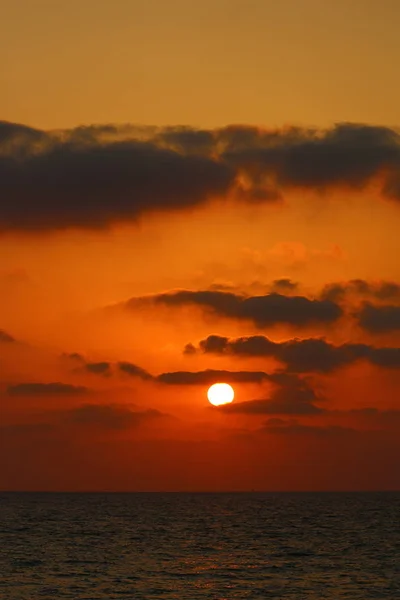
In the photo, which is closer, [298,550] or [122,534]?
[298,550]

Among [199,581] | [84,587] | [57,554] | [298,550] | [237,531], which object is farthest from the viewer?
[237,531]

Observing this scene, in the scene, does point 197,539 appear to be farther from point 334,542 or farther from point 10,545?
point 10,545

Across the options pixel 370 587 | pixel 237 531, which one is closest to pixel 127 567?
pixel 370 587

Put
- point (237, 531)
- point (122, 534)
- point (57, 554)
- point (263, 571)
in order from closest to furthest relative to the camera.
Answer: point (263, 571) < point (57, 554) < point (122, 534) < point (237, 531)

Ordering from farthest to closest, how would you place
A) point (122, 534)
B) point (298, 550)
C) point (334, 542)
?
point (122, 534) < point (334, 542) < point (298, 550)

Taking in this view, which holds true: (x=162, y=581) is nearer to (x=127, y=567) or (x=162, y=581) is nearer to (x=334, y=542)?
(x=127, y=567)

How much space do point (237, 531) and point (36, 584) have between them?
82.5 meters

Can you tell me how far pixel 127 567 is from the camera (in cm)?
9062

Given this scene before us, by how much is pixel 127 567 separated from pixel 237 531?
221 ft

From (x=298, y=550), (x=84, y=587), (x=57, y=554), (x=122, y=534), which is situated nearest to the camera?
(x=84, y=587)

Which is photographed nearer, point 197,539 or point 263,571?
point 263,571

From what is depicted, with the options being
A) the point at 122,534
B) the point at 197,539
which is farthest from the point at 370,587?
the point at 122,534

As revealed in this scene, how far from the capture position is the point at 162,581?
79.9 meters

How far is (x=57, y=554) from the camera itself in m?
104
